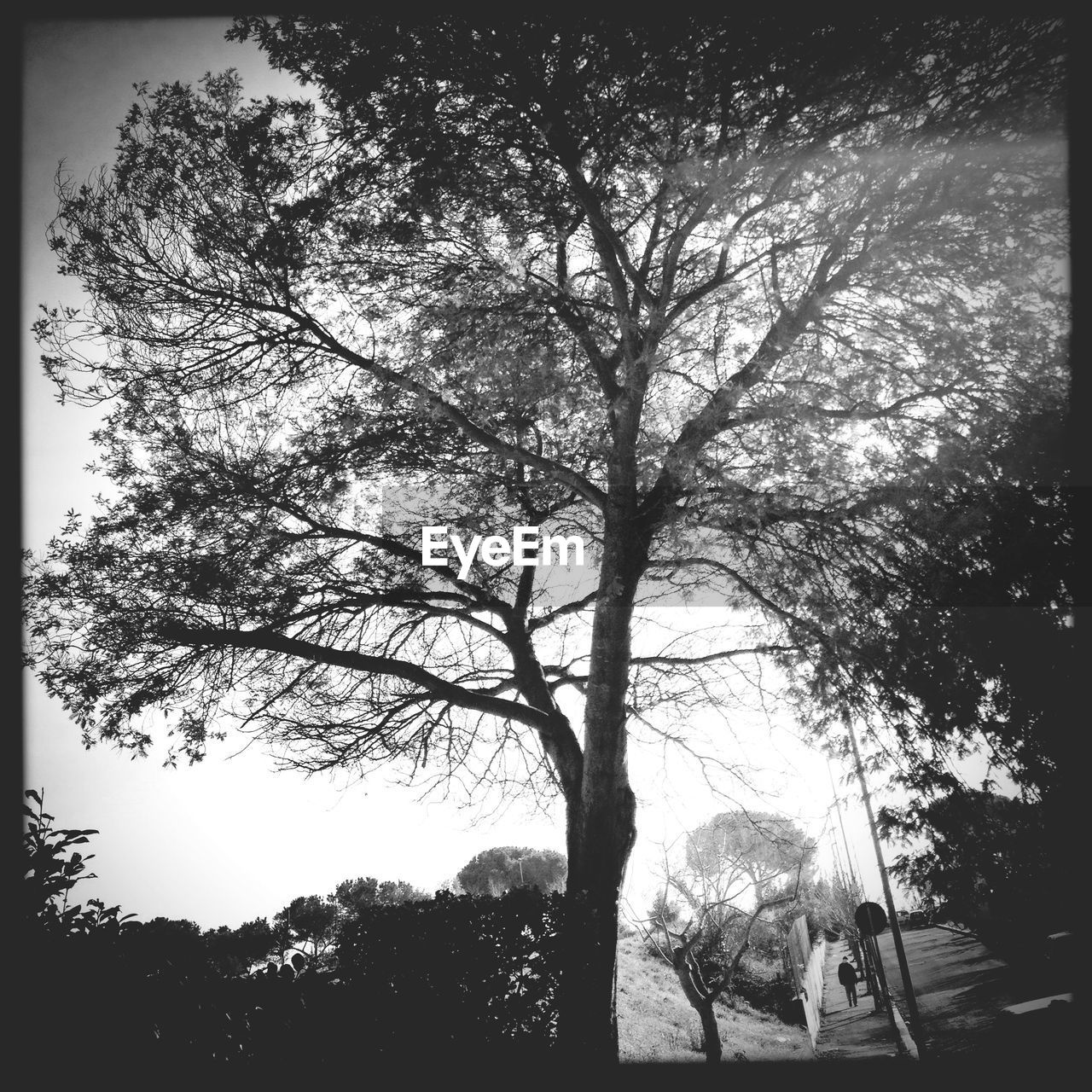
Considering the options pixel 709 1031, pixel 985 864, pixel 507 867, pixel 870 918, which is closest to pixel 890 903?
pixel 870 918

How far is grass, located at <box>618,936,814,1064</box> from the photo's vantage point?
49.1ft

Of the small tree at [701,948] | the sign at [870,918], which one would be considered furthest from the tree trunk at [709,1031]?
the sign at [870,918]

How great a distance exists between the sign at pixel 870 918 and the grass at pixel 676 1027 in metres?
3.27

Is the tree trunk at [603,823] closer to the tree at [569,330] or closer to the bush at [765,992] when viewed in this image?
the tree at [569,330]

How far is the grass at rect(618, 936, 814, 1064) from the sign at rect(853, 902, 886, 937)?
10.7ft

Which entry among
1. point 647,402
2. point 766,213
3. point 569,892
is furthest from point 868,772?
point 766,213

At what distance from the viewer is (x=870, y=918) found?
14102 millimetres

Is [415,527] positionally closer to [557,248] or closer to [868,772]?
Result: [557,248]

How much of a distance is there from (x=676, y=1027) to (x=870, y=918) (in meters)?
7.45

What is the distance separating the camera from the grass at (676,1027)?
15.0 meters

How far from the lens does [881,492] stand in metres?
5.95

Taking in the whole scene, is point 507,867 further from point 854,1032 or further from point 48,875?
point 48,875

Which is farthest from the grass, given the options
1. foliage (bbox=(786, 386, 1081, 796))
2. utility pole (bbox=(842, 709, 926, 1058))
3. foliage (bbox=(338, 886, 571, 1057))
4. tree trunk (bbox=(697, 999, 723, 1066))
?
foliage (bbox=(786, 386, 1081, 796))

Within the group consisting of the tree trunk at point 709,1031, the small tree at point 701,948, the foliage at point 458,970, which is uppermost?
the foliage at point 458,970
